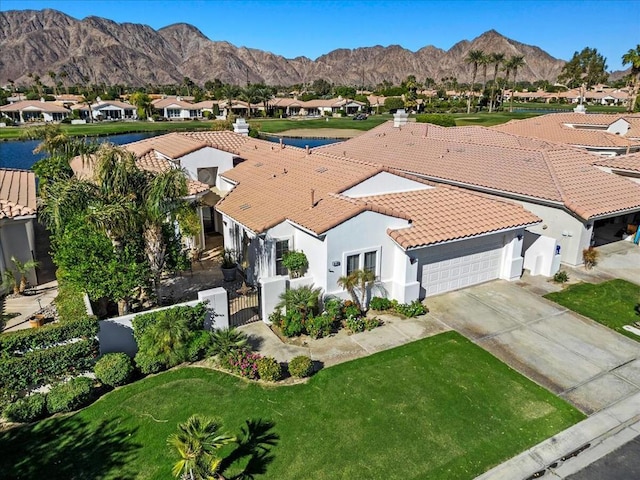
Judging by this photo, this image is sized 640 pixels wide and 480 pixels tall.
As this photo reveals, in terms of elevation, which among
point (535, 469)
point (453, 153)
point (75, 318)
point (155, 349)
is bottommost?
point (535, 469)

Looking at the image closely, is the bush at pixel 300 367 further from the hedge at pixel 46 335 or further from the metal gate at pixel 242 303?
the hedge at pixel 46 335

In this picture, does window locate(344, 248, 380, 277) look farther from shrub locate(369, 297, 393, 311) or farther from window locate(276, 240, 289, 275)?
window locate(276, 240, 289, 275)

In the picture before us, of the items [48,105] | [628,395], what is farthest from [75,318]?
[48,105]

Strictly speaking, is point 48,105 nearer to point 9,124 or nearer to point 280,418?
point 9,124

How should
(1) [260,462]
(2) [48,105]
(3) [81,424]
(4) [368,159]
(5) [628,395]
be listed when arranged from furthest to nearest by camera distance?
(2) [48,105]
(4) [368,159]
(5) [628,395]
(3) [81,424]
(1) [260,462]

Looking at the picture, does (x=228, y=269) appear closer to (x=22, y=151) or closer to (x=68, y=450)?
(x=68, y=450)

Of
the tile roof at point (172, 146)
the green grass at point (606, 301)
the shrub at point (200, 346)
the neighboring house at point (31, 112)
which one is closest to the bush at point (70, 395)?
the shrub at point (200, 346)

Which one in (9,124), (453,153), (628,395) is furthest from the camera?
(9,124)

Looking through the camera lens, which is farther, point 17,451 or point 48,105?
point 48,105
